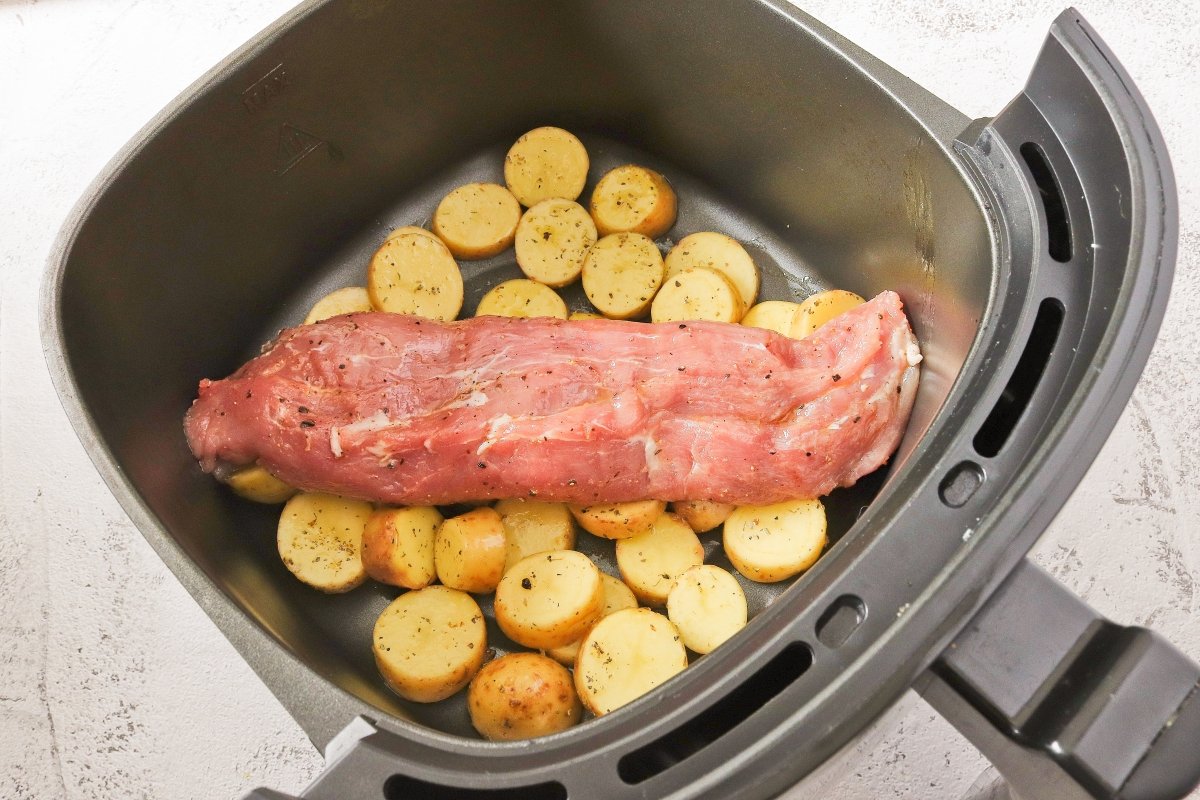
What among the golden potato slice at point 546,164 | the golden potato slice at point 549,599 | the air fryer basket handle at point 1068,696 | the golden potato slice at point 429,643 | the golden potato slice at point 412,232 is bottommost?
the golden potato slice at point 429,643

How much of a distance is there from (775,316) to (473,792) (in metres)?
0.96

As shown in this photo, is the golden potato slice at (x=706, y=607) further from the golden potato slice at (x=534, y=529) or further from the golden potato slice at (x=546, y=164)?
the golden potato slice at (x=546, y=164)

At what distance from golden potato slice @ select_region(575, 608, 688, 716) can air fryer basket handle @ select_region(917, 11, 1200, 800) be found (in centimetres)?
45

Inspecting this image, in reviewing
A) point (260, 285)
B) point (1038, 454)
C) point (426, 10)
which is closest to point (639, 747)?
point (1038, 454)

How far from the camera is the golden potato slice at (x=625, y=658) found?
4.15 feet

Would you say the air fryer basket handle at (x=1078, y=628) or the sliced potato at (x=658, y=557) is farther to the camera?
→ the sliced potato at (x=658, y=557)

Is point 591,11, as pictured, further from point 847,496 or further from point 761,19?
point 847,496

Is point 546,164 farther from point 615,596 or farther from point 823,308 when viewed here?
point 615,596

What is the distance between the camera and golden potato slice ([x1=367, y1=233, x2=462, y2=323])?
1.58 metres

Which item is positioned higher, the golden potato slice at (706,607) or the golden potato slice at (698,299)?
the golden potato slice at (698,299)

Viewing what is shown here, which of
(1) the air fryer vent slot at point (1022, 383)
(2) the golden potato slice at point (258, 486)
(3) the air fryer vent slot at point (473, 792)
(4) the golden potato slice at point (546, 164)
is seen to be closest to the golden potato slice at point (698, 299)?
(4) the golden potato slice at point (546, 164)

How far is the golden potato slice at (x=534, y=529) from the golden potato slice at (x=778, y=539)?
0.26 metres

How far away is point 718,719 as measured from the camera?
0.96 m

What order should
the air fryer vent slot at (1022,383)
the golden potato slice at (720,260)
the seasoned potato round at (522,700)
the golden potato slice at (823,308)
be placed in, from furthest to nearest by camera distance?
the golden potato slice at (720,260) < the golden potato slice at (823,308) < the seasoned potato round at (522,700) < the air fryer vent slot at (1022,383)
